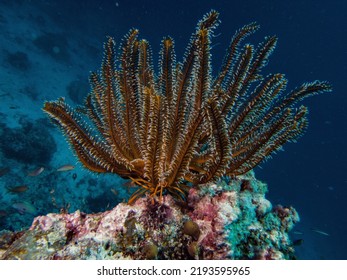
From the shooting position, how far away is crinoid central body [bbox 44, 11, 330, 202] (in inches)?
95.7

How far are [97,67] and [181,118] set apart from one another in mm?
38204

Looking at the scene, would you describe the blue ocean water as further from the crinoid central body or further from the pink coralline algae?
the pink coralline algae

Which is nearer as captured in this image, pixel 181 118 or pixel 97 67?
pixel 181 118

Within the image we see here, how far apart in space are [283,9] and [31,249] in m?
67.8

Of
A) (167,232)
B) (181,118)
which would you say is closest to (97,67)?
(181,118)

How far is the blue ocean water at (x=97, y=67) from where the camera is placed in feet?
39.5

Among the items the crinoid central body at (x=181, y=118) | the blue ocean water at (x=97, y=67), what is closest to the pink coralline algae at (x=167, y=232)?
the crinoid central body at (x=181, y=118)

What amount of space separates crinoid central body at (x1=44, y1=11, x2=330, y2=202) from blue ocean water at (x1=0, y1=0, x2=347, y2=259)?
0.94m

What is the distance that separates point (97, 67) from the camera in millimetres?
37281

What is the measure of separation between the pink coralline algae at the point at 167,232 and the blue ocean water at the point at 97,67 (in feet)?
3.44

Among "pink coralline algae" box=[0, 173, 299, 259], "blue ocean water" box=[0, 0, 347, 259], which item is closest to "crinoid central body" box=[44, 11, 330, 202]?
"pink coralline algae" box=[0, 173, 299, 259]

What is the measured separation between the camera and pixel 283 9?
56.4 m

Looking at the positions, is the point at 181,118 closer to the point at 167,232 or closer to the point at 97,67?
the point at 167,232
